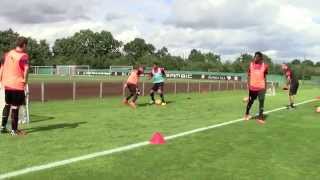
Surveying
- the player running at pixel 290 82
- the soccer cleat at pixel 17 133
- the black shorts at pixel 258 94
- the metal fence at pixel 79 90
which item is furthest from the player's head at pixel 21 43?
the metal fence at pixel 79 90

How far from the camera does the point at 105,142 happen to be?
11.1 meters

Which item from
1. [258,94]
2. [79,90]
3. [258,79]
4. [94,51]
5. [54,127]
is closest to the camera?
[54,127]

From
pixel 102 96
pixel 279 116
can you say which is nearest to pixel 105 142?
pixel 279 116

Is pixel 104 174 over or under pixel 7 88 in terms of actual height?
under

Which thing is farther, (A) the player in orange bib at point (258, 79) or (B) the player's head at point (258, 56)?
(A) the player in orange bib at point (258, 79)

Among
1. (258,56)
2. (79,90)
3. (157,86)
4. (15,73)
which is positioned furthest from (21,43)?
(79,90)

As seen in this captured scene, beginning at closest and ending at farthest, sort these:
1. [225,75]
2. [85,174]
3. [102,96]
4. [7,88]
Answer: [85,174] → [7,88] → [102,96] → [225,75]

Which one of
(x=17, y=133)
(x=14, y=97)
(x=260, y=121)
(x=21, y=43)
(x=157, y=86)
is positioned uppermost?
(x=21, y=43)

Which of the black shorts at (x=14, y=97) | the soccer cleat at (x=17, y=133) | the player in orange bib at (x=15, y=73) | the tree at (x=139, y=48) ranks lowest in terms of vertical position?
the soccer cleat at (x=17, y=133)

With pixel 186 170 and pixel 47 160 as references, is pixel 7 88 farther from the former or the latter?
pixel 186 170

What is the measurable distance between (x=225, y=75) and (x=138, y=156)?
2754 inches

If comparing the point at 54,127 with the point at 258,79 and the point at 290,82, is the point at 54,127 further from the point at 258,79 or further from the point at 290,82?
the point at 290,82

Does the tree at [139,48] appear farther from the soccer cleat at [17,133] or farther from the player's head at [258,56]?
the soccer cleat at [17,133]

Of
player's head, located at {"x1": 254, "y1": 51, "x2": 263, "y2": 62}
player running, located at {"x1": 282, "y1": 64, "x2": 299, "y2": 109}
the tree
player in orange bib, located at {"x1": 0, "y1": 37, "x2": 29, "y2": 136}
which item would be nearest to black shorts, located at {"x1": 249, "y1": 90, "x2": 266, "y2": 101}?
player's head, located at {"x1": 254, "y1": 51, "x2": 263, "y2": 62}
